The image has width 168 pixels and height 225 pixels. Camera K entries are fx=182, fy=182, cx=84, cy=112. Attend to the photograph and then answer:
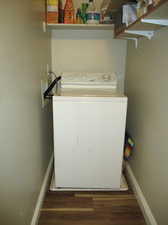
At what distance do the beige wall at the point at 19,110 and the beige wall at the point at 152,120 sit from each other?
3.12ft

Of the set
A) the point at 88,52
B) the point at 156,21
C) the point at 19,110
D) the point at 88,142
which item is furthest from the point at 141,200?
the point at 88,52

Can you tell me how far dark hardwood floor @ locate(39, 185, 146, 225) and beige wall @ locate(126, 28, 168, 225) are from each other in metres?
0.23

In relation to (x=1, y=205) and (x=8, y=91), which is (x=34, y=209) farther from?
(x=8, y=91)

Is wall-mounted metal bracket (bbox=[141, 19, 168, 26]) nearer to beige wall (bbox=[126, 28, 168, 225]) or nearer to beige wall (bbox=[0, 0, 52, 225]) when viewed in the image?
beige wall (bbox=[126, 28, 168, 225])

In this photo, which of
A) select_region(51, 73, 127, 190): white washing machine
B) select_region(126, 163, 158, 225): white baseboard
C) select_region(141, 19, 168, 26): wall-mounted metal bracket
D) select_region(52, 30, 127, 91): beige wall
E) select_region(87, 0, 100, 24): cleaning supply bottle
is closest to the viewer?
select_region(141, 19, 168, 26): wall-mounted metal bracket

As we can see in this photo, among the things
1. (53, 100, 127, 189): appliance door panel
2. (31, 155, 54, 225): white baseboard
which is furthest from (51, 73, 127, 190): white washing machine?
(31, 155, 54, 225): white baseboard

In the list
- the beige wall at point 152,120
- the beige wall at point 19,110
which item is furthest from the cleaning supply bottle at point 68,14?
the beige wall at point 152,120

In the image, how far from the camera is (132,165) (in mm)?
2016

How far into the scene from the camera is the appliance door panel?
168cm

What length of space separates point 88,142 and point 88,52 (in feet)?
3.91

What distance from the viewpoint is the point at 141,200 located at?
1.65 metres

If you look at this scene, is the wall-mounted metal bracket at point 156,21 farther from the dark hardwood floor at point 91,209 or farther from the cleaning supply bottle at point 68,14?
the dark hardwood floor at point 91,209

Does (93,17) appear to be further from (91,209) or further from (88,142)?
(91,209)

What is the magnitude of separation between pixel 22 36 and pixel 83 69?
1271 millimetres
